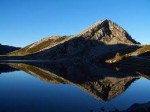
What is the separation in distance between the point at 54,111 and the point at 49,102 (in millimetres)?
7161

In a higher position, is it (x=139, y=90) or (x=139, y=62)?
(x=139, y=62)

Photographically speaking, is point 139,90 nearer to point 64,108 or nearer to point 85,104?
point 85,104

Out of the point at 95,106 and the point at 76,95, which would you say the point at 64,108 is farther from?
the point at 76,95

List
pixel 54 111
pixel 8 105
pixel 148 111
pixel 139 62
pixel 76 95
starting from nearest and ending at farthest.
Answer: pixel 148 111, pixel 54 111, pixel 8 105, pixel 76 95, pixel 139 62

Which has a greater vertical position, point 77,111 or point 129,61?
point 129,61

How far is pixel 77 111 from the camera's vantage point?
1489 inches

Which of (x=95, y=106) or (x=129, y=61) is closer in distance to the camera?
(x=95, y=106)

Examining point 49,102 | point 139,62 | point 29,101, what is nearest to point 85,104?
point 49,102

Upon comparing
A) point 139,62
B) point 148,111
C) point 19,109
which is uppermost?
point 139,62

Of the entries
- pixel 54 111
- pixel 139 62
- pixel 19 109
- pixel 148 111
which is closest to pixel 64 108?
pixel 54 111

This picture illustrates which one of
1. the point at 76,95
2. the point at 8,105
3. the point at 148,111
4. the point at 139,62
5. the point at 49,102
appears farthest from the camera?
the point at 139,62

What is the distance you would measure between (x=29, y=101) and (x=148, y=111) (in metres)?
19.1

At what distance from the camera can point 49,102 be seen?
44594mm

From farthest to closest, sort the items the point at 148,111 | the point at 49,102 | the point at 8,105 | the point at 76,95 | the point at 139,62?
the point at 139,62, the point at 76,95, the point at 49,102, the point at 8,105, the point at 148,111
